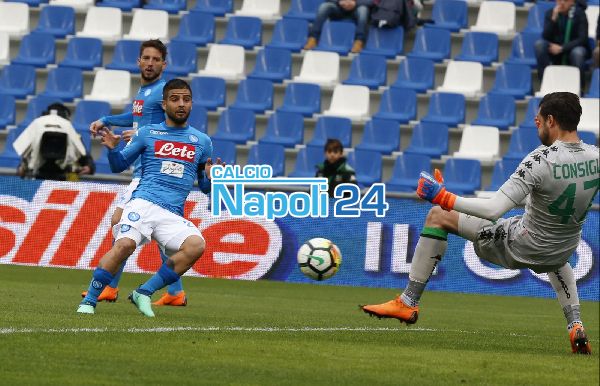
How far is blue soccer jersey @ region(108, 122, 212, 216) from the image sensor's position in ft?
33.2

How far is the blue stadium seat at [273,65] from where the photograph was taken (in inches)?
886

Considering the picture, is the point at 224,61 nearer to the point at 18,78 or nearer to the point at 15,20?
the point at 18,78

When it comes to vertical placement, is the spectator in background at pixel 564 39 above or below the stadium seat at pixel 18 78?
above

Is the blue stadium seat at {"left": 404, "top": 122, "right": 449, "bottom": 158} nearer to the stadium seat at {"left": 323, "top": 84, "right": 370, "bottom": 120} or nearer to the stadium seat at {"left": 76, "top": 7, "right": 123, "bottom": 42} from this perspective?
the stadium seat at {"left": 323, "top": 84, "right": 370, "bottom": 120}

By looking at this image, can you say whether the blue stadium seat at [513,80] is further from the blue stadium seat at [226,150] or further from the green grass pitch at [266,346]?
the green grass pitch at [266,346]

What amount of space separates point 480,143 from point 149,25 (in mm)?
6374

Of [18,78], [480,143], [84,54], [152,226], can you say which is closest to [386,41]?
[480,143]

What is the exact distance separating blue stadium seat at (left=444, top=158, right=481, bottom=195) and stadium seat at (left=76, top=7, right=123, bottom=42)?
6.75 meters

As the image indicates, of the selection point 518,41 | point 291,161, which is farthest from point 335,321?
point 518,41

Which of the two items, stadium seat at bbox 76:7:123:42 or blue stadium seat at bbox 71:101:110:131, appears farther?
stadium seat at bbox 76:7:123:42

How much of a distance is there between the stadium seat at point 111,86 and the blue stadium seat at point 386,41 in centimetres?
402

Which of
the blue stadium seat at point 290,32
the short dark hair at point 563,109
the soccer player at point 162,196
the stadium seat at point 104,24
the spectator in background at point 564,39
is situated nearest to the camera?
the short dark hair at point 563,109

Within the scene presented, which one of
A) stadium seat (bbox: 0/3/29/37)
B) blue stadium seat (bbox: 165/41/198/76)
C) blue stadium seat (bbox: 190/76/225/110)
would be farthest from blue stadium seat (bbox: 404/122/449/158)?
stadium seat (bbox: 0/3/29/37)

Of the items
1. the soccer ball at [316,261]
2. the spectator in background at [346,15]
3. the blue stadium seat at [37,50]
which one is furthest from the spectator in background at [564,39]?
the soccer ball at [316,261]
